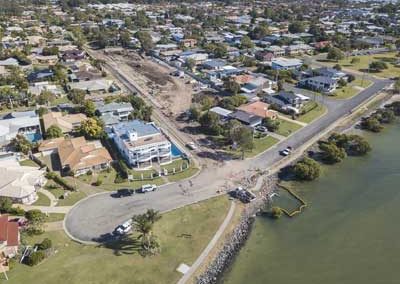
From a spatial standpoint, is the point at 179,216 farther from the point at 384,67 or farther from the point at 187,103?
Result: the point at 384,67

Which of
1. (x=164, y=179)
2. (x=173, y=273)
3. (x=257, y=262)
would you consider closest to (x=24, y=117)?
(x=164, y=179)

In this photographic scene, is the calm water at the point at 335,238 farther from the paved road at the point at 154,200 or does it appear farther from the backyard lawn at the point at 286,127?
the backyard lawn at the point at 286,127

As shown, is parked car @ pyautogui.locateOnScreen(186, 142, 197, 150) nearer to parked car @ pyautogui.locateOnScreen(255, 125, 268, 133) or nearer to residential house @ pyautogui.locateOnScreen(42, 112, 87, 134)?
parked car @ pyautogui.locateOnScreen(255, 125, 268, 133)

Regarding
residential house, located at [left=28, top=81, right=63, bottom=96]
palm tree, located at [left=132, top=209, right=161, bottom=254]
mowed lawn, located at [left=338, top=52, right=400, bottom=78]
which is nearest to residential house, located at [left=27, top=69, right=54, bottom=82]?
residential house, located at [left=28, top=81, right=63, bottom=96]

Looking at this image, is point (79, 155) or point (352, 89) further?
point (352, 89)

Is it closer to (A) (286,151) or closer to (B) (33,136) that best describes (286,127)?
(A) (286,151)

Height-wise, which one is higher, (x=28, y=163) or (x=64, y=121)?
(x=64, y=121)

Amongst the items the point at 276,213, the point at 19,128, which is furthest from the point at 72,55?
the point at 276,213
